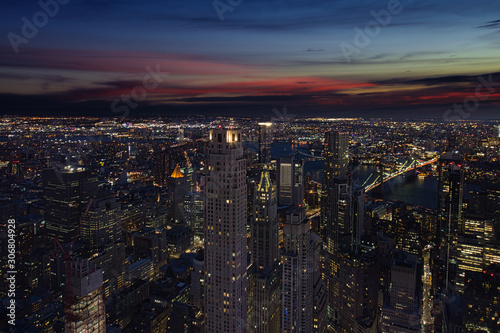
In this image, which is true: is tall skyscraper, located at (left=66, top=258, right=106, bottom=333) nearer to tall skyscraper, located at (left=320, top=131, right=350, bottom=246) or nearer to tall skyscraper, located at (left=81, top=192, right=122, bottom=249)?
tall skyscraper, located at (left=81, top=192, right=122, bottom=249)

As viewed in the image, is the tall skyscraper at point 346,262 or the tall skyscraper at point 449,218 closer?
the tall skyscraper at point 346,262

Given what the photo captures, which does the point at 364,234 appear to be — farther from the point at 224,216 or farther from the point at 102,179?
the point at 102,179

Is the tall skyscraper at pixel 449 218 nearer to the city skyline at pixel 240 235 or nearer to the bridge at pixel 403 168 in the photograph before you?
the city skyline at pixel 240 235

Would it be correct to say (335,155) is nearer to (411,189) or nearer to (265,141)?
(265,141)

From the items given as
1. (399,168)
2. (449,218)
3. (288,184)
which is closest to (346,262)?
(449,218)

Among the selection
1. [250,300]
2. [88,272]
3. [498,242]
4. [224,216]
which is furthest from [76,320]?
[498,242]

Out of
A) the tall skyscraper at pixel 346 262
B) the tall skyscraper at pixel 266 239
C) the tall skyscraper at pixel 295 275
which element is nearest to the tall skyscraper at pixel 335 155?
the tall skyscraper at pixel 346 262

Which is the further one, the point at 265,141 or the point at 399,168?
the point at 399,168
